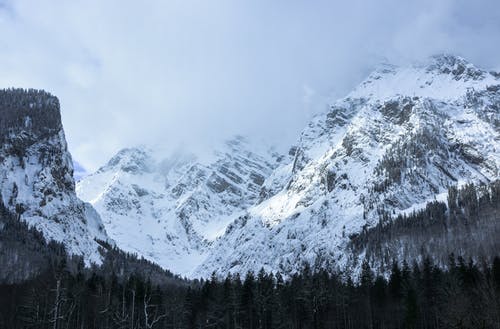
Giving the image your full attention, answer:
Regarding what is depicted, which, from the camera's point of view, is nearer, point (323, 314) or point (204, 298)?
point (323, 314)

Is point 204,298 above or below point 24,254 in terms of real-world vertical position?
below

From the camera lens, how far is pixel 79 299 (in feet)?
352

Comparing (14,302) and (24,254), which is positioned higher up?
(24,254)

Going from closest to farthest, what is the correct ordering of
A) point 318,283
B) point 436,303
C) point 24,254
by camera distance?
point 436,303
point 318,283
point 24,254

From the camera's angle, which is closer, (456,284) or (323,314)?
(456,284)

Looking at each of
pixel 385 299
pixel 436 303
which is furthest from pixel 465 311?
pixel 385 299

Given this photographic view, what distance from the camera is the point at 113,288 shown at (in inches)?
4993

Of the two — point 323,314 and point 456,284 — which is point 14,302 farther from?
point 456,284

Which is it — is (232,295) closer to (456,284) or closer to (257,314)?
(257,314)

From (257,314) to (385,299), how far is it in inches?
996

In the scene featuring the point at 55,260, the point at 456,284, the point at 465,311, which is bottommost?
the point at 465,311

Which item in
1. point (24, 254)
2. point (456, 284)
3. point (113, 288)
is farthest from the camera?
point (24, 254)

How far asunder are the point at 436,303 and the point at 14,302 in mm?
77640

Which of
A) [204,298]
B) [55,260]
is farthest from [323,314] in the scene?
[55,260]
